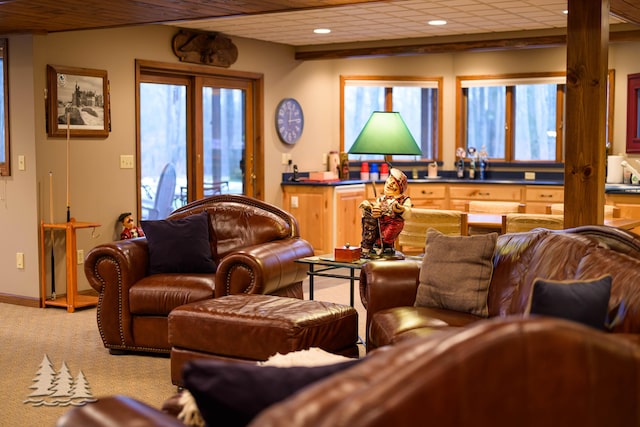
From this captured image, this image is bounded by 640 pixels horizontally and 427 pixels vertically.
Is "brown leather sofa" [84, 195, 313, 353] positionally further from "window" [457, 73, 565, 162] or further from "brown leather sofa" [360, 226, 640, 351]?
"window" [457, 73, 565, 162]

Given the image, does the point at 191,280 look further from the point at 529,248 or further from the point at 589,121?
the point at 589,121

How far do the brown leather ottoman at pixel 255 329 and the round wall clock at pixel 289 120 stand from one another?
16.1ft

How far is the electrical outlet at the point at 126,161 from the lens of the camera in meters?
7.32

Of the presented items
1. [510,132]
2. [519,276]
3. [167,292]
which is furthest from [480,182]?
[519,276]

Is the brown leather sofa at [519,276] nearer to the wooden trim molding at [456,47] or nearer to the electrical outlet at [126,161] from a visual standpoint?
the electrical outlet at [126,161]

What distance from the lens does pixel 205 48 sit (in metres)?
8.09

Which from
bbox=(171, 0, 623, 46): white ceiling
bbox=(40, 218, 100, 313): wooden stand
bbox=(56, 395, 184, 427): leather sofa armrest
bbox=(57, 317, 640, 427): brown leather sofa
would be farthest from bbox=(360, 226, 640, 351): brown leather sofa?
bbox=(40, 218, 100, 313): wooden stand

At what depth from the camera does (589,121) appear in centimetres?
459

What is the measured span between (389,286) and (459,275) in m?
0.38

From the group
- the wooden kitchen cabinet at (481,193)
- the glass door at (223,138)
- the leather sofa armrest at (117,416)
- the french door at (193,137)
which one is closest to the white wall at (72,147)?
the french door at (193,137)

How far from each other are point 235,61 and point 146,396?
15.8ft

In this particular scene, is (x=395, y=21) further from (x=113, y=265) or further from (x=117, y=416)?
(x=117, y=416)

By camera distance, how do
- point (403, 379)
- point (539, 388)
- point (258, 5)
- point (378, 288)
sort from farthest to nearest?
point (258, 5) → point (378, 288) → point (539, 388) → point (403, 379)

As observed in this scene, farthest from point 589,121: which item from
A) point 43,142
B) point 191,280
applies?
point 43,142
